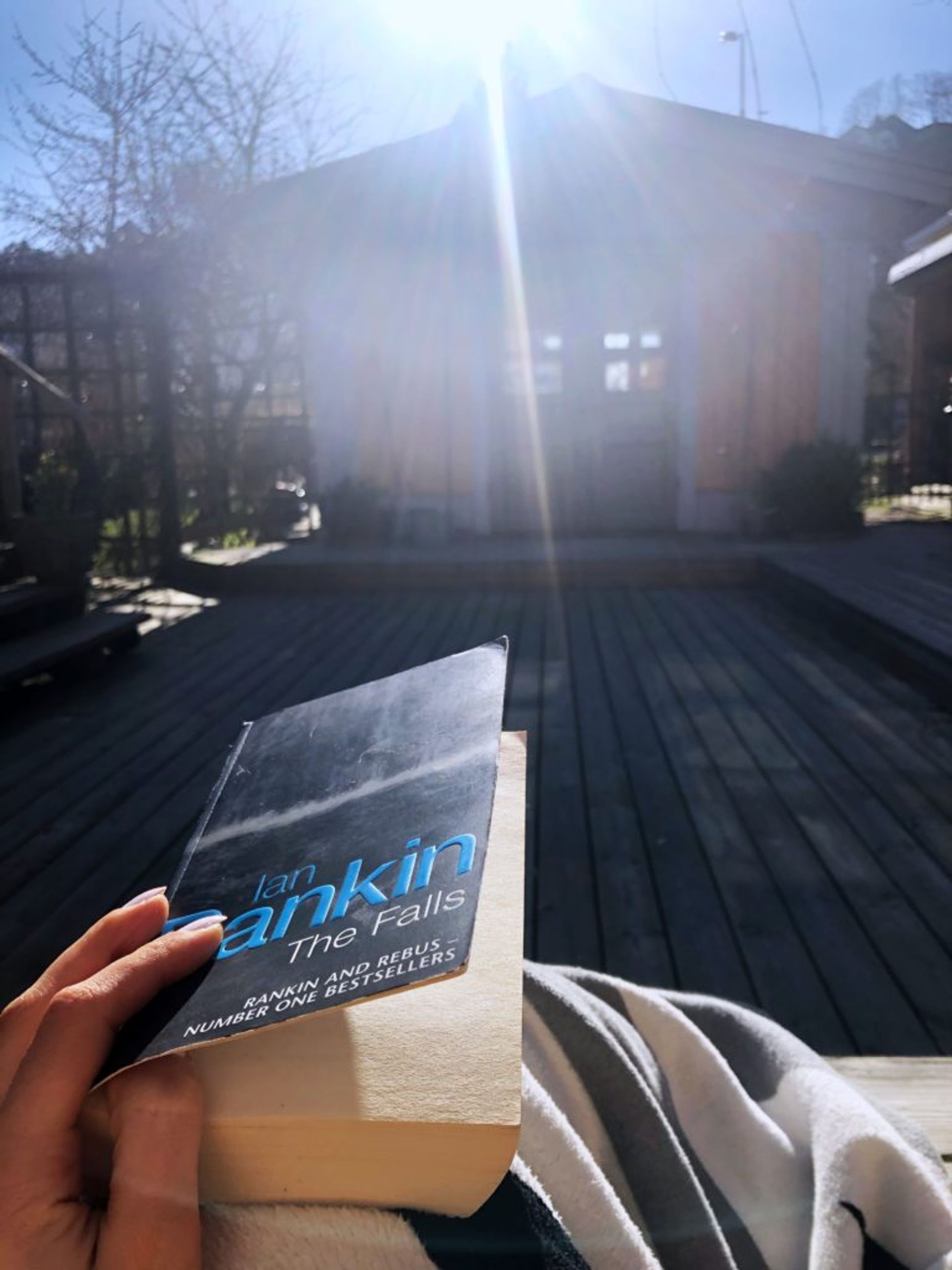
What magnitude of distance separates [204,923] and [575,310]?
28.6 ft

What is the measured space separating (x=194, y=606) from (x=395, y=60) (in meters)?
6.09

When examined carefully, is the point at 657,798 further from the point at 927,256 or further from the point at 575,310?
the point at 575,310

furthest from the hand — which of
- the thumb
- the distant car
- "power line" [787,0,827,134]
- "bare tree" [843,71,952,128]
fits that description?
the distant car

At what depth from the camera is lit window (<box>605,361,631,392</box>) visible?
8.74 m

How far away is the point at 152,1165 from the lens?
438mm

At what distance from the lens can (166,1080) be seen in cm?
43

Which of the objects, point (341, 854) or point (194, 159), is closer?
point (341, 854)

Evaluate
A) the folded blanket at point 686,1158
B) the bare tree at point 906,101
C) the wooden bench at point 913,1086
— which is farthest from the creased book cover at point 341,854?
the bare tree at point 906,101

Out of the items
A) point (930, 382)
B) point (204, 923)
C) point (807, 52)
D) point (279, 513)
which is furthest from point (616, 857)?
point (930, 382)

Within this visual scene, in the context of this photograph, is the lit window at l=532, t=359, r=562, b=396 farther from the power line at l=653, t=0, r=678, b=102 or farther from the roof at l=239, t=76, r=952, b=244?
the power line at l=653, t=0, r=678, b=102

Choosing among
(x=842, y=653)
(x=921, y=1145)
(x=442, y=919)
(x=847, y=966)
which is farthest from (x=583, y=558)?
(x=442, y=919)

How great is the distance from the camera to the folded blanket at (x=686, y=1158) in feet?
1.97

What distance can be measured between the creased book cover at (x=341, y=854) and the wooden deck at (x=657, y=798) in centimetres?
135

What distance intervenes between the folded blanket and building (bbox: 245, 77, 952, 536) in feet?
25.0
